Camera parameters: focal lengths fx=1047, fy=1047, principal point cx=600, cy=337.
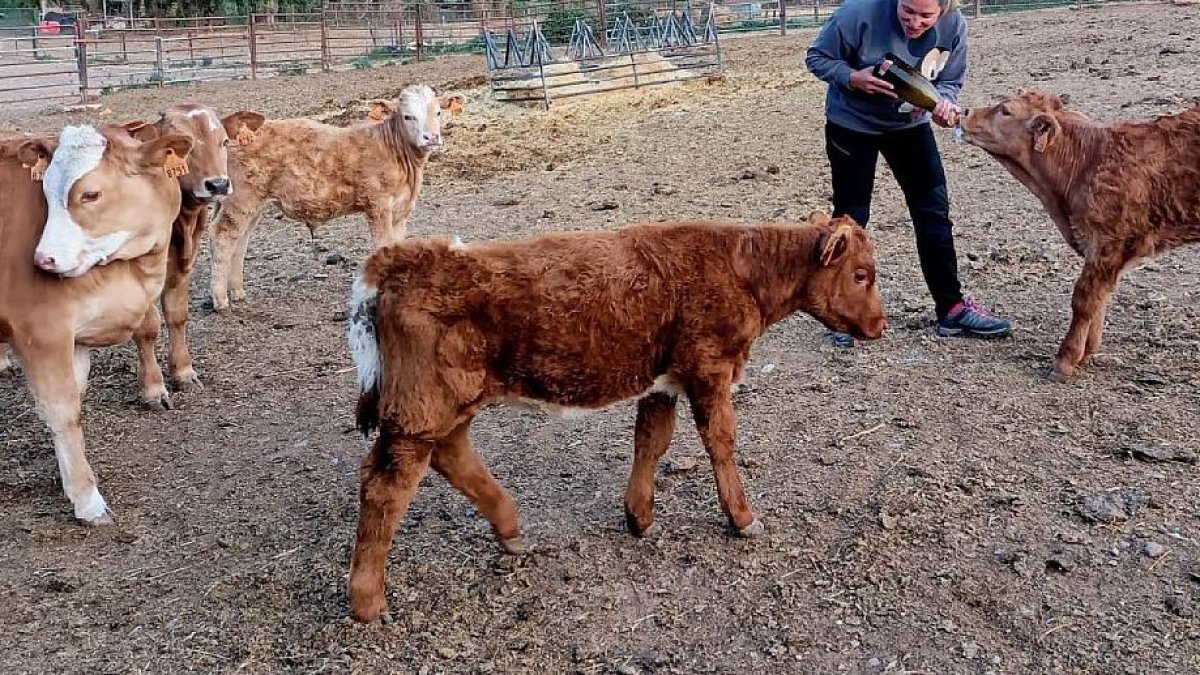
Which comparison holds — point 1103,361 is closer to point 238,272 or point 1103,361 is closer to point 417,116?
point 417,116

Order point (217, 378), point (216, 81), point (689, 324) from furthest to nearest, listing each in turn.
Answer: point (216, 81)
point (217, 378)
point (689, 324)

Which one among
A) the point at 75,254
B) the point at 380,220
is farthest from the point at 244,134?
the point at 75,254

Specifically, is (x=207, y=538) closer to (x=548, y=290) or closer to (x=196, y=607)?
(x=196, y=607)

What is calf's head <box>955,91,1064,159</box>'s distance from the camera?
621 centimetres

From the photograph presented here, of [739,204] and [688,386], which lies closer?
[688,386]

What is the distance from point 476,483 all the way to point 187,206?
3254mm

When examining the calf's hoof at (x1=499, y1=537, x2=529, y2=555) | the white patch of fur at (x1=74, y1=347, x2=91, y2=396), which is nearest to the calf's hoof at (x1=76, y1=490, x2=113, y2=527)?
the white patch of fur at (x1=74, y1=347, x2=91, y2=396)

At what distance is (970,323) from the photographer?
20.6ft

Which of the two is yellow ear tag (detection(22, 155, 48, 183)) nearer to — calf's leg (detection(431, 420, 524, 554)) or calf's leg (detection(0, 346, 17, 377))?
calf's leg (detection(0, 346, 17, 377))

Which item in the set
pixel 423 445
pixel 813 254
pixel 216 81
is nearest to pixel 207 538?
pixel 423 445

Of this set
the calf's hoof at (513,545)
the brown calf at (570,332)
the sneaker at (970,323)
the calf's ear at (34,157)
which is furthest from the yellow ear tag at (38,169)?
the sneaker at (970,323)

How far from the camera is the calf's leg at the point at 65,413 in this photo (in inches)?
187

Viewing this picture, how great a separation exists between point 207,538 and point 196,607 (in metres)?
0.65

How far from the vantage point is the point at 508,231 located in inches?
372
